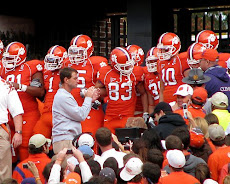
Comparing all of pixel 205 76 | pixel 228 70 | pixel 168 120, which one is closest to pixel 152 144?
pixel 168 120

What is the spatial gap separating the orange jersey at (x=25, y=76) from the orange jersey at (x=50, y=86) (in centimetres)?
15

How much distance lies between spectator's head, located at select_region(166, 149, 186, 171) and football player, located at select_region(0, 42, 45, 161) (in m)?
3.74

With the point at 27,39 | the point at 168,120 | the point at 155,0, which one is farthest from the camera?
the point at 27,39

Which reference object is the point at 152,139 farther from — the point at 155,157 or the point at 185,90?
the point at 185,90

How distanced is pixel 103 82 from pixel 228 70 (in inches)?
66.6

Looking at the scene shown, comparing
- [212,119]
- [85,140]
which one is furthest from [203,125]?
[85,140]

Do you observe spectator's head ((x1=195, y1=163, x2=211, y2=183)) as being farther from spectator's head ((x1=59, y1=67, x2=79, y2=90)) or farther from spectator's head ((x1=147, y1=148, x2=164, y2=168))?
spectator's head ((x1=59, y1=67, x2=79, y2=90))

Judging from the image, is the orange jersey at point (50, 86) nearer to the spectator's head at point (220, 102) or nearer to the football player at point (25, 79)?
the football player at point (25, 79)

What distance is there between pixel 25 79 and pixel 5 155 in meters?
1.56

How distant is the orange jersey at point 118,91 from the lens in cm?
898

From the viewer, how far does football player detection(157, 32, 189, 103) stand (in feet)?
29.9

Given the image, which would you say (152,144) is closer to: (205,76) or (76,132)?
(76,132)

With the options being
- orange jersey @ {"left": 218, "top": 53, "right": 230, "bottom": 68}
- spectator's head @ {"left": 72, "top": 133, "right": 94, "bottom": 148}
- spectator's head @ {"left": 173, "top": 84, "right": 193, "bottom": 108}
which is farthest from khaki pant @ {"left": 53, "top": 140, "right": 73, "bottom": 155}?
orange jersey @ {"left": 218, "top": 53, "right": 230, "bottom": 68}

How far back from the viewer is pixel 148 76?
948 centimetres
